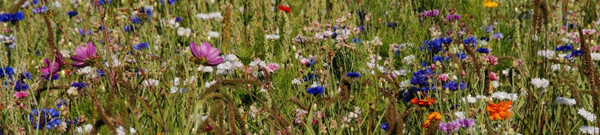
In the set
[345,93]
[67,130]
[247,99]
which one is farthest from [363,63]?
[67,130]

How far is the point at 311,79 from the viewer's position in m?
2.41

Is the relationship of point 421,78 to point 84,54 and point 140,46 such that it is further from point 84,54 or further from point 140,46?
point 140,46

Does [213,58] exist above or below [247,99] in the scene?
above

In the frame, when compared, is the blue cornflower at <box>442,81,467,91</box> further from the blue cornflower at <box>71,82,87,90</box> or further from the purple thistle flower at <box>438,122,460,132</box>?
the blue cornflower at <box>71,82,87,90</box>

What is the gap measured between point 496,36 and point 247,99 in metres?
1.31

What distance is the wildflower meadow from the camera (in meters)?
1.65

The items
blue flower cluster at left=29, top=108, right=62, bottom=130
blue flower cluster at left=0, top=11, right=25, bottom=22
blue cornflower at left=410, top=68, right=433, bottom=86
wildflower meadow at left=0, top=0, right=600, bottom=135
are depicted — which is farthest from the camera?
blue flower cluster at left=0, top=11, right=25, bottom=22

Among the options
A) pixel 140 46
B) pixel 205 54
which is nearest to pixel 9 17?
pixel 140 46

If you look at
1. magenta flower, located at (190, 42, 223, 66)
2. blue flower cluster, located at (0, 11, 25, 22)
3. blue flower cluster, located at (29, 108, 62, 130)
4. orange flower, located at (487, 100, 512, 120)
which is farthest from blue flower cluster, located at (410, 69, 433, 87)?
blue flower cluster, located at (0, 11, 25, 22)

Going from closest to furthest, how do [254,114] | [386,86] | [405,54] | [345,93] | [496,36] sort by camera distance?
1. [345,93]
2. [254,114]
3. [386,86]
4. [405,54]
5. [496,36]

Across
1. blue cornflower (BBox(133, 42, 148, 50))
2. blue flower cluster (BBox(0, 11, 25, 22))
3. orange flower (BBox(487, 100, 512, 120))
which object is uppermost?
blue flower cluster (BBox(0, 11, 25, 22))

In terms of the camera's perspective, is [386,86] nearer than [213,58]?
No

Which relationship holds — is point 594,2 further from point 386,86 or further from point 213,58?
point 213,58

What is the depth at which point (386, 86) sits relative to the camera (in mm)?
2225
